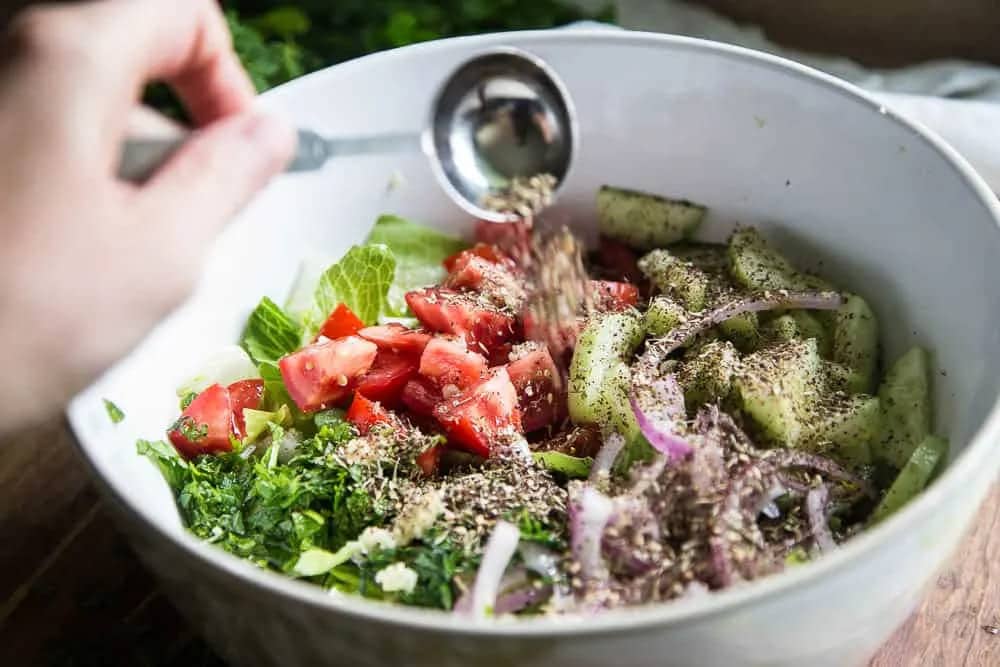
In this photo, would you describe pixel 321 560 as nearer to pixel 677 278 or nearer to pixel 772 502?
pixel 772 502

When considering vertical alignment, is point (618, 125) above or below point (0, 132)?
below

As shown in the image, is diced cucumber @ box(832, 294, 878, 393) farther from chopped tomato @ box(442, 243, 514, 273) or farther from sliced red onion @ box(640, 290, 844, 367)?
chopped tomato @ box(442, 243, 514, 273)

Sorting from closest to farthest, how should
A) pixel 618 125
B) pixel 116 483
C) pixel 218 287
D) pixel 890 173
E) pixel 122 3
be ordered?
pixel 122 3
pixel 116 483
pixel 890 173
pixel 218 287
pixel 618 125

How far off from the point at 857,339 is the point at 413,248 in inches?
32.9

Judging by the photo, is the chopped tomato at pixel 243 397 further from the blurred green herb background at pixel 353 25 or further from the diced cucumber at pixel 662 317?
the blurred green herb background at pixel 353 25

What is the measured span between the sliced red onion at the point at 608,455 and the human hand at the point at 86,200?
653mm

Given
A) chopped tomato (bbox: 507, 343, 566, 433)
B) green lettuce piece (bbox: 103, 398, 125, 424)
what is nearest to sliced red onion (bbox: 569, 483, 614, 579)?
chopped tomato (bbox: 507, 343, 566, 433)

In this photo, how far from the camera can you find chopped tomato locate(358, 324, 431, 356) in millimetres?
1781

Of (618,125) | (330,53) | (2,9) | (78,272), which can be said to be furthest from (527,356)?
(2,9)

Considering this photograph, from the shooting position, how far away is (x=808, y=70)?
1837 millimetres

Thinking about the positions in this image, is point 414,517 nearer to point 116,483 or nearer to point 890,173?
point 116,483

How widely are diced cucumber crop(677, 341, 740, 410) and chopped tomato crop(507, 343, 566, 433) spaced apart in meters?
0.21

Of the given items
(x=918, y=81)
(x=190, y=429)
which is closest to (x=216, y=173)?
(x=190, y=429)

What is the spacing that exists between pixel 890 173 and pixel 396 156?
903 mm
